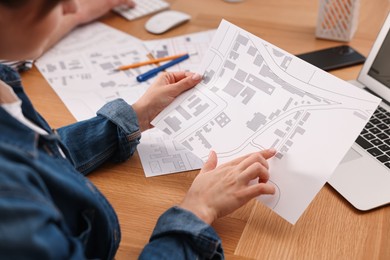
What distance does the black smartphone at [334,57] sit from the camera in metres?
1.03

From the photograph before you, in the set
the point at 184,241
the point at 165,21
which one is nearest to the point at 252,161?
the point at 184,241

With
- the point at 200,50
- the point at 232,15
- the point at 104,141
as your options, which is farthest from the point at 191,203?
the point at 232,15

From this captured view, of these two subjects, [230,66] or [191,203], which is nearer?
[191,203]

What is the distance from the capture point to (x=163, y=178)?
79 centimetres

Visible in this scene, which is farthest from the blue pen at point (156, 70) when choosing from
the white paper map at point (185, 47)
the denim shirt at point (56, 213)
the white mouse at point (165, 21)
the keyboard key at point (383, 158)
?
the keyboard key at point (383, 158)

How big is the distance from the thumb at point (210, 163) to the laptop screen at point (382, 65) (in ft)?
1.18

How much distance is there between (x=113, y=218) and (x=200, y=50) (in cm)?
55

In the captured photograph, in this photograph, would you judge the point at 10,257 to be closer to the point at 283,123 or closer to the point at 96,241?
the point at 96,241

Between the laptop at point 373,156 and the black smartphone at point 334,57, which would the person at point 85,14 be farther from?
the laptop at point 373,156

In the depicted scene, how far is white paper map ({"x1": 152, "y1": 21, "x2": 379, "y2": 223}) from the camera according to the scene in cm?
68

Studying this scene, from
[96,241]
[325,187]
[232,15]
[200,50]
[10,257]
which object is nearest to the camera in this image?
[10,257]

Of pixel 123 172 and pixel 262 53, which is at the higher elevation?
pixel 262 53

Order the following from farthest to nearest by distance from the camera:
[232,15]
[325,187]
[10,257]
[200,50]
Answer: [232,15]
[200,50]
[325,187]
[10,257]

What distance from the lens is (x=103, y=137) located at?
82 centimetres
